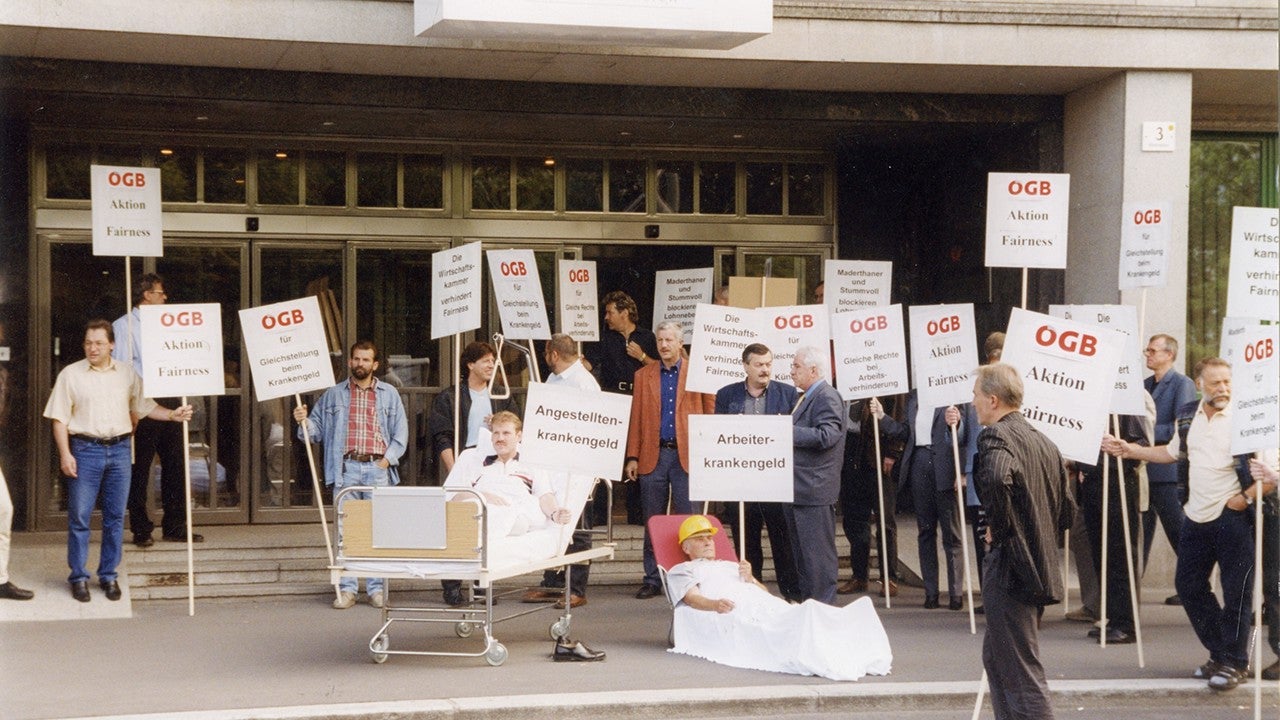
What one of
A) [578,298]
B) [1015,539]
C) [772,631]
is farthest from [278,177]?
[1015,539]

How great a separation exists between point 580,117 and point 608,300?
1.65m

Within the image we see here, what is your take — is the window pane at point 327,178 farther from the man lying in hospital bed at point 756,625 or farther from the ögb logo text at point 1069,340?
the ögb logo text at point 1069,340

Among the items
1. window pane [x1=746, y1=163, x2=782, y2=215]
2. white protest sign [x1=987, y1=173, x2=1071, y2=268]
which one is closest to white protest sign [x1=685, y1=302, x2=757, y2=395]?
white protest sign [x1=987, y1=173, x2=1071, y2=268]

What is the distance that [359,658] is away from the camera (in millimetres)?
9609

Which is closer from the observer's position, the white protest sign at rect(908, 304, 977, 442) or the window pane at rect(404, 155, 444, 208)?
the white protest sign at rect(908, 304, 977, 442)

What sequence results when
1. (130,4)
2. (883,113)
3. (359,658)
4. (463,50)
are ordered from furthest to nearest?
(883,113) → (463,50) → (130,4) → (359,658)

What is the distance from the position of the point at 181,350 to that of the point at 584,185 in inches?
207

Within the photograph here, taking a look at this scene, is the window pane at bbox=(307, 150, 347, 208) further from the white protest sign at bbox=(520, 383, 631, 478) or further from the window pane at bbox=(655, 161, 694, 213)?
the white protest sign at bbox=(520, 383, 631, 478)

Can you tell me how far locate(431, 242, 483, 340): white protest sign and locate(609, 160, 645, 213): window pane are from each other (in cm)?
369

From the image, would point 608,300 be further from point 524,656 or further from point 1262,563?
point 1262,563

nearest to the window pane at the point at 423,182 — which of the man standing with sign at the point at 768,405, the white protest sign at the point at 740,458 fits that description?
the man standing with sign at the point at 768,405

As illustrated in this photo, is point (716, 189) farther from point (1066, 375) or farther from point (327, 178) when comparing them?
point (1066, 375)

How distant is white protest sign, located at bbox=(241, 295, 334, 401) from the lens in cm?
1162

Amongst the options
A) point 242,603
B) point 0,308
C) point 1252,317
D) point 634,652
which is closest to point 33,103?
point 0,308
